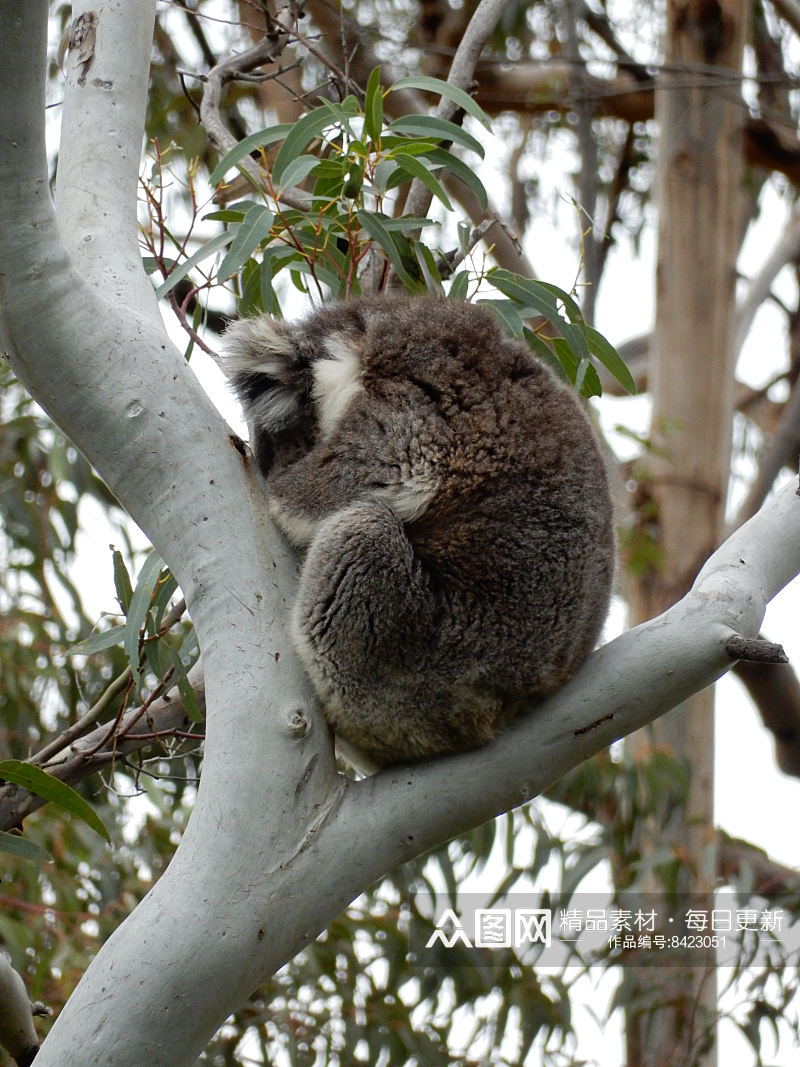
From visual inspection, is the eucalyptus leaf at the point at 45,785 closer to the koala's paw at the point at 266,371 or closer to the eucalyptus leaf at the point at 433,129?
the koala's paw at the point at 266,371

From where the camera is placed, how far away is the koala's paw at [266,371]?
1925 millimetres

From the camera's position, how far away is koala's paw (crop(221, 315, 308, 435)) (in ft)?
6.31

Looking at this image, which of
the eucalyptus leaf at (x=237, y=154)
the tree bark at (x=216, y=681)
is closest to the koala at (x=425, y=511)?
the tree bark at (x=216, y=681)

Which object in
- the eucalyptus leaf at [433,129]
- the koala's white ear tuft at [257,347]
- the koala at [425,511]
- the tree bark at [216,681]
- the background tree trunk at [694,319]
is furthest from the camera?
the background tree trunk at [694,319]

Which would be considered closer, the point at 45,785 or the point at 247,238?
the point at 45,785

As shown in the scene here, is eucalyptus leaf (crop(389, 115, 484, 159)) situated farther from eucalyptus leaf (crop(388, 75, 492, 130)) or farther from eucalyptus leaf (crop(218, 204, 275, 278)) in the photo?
eucalyptus leaf (crop(218, 204, 275, 278))

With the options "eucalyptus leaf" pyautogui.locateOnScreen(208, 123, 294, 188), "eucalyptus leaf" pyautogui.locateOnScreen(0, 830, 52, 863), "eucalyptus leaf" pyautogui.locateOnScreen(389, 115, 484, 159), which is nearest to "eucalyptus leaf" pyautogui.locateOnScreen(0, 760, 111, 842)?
"eucalyptus leaf" pyautogui.locateOnScreen(0, 830, 52, 863)

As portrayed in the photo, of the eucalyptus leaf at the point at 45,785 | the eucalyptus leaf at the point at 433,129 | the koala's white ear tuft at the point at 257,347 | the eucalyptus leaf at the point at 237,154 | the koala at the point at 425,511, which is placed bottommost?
the eucalyptus leaf at the point at 45,785

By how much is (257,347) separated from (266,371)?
0.04 meters

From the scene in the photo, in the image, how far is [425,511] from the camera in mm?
1838

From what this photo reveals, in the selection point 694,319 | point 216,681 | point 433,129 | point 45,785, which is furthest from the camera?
point 694,319

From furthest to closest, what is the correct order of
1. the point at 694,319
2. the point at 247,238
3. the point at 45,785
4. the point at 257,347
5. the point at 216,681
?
1. the point at 694,319
2. the point at 257,347
3. the point at 247,238
4. the point at 45,785
5. the point at 216,681

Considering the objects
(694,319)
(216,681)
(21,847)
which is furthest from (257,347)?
(694,319)

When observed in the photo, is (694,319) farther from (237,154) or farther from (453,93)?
(237,154)
